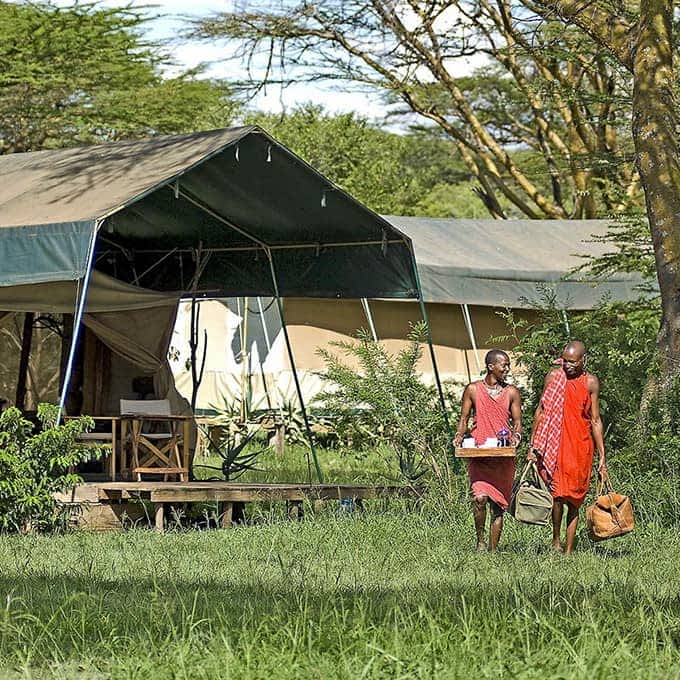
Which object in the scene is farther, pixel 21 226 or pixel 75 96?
pixel 75 96

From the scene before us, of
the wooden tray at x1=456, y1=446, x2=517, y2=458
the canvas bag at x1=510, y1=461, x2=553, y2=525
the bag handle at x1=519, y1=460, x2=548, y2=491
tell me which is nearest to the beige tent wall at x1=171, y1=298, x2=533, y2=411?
the bag handle at x1=519, y1=460, x2=548, y2=491

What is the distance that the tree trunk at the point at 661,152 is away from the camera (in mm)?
11562

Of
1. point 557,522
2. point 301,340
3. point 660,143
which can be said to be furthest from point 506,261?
point 557,522

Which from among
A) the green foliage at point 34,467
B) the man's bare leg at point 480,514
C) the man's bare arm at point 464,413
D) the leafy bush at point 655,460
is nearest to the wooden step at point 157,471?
the green foliage at point 34,467

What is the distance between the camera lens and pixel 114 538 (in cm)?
972

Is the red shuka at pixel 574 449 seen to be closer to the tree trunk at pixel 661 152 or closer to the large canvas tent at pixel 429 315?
the tree trunk at pixel 661 152

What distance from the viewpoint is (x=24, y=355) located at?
47.6 feet

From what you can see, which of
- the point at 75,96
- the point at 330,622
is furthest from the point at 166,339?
the point at 75,96

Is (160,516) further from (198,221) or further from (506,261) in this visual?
(506,261)

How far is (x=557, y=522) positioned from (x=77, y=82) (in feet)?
60.6

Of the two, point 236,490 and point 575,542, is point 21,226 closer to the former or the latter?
A: point 236,490

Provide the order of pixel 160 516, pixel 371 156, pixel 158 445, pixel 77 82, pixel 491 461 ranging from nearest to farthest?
pixel 491 461, pixel 160 516, pixel 158 445, pixel 77 82, pixel 371 156

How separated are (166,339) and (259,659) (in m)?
9.13

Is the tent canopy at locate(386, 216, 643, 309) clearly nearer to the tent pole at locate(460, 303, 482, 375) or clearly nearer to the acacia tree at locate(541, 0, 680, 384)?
the tent pole at locate(460, 303, 482, 375)
